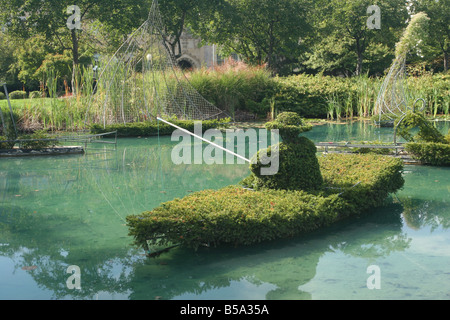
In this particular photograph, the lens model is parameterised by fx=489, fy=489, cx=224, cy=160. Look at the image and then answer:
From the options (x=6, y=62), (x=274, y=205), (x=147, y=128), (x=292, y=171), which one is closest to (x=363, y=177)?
(x=292, y=171)

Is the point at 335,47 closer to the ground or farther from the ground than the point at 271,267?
farther from the ground

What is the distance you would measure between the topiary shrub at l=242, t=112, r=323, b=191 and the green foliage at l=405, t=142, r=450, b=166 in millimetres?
4429

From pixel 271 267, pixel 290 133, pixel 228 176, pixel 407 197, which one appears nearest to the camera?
pixel 271 267

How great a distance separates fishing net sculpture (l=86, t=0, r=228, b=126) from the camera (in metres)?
15.0

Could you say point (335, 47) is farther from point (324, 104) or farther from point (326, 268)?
point (326, 268)

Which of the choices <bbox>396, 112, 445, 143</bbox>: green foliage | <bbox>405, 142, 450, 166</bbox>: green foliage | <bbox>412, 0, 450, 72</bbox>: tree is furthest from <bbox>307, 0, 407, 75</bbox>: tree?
<bbox>405, 142, 450, 166</bbox>: green foliage

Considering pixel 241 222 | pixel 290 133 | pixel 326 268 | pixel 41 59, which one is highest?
pixel 41 59

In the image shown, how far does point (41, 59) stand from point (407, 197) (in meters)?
23.6

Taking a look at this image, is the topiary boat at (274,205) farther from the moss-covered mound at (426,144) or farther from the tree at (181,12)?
the tree at (181,12)

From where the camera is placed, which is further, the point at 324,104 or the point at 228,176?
the point at 324,104

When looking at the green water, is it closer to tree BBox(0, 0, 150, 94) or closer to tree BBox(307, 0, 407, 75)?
tree BBox(0, 0, 150, 94)

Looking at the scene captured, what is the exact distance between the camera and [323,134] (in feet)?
52.1
